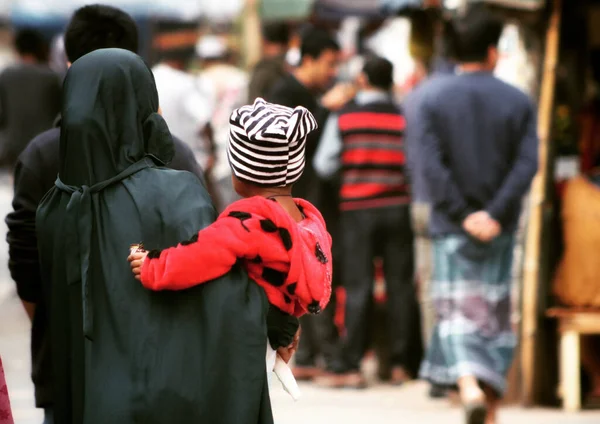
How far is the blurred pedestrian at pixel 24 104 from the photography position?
12.7 m

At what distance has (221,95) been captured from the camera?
12953mm

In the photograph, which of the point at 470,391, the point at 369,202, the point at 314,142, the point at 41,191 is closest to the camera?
the point at 41,191

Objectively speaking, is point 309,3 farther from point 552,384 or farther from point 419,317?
point 552,384

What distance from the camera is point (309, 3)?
15906 mm

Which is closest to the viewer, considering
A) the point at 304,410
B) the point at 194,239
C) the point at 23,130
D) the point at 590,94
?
the point at 194,239

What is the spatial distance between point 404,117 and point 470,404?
10.1 ft

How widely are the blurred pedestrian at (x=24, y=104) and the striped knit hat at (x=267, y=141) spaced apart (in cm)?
822

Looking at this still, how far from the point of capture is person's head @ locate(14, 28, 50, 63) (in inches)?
526

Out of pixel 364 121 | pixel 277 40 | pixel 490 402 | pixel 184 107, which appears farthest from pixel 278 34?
pixel 490 402

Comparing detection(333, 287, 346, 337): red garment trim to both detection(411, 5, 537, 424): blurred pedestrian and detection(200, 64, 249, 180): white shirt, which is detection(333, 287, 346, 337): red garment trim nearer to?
detection(200, 64, 249, 180): white shirt

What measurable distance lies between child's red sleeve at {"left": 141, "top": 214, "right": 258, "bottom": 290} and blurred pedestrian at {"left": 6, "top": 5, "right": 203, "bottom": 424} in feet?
2.72

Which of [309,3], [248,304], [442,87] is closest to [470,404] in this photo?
[442,87]

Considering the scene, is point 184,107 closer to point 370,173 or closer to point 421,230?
point 370,173

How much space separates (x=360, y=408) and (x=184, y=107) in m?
2.16
